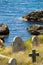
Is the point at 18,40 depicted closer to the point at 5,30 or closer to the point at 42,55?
the point at 42,55

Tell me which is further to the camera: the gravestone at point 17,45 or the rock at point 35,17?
the rock at point 35,17

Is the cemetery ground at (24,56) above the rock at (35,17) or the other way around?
above

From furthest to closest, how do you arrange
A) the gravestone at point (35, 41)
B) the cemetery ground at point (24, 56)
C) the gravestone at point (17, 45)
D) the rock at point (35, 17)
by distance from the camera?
the rock at point (35, 17), the gravestone at point (35, 41), the gravestone at point (17, 45), the cemetery ground at point (24, 56)

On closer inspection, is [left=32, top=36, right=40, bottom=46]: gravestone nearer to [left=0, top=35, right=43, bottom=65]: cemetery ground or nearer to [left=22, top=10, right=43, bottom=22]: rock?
[left=0, top=35, right=43, bottom=65]: cemetery ground

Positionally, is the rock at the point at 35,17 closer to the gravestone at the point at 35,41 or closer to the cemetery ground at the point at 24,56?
the cemetery ground at the point at 24,56

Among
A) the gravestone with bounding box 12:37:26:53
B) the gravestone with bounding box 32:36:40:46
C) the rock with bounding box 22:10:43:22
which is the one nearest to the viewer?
the gravestone with bounding box 12:37:26:53

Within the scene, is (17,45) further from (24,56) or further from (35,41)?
(24,56)

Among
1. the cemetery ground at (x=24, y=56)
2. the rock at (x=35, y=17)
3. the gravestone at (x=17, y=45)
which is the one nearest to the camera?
the cemetery ground at (x=24, y=56)

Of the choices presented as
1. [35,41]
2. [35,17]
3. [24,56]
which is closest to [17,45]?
[35,41]

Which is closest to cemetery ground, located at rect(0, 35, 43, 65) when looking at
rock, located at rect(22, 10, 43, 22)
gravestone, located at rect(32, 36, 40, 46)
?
gravestone, located at rect(32, 36, 40, 46)

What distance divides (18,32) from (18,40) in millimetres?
38691

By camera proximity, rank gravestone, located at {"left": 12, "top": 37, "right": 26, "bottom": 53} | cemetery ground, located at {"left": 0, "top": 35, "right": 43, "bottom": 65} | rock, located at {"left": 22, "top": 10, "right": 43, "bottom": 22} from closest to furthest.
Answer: cemetery ground, located at {"left": 0, "top": 35, "right": 43, "bottom": 65} < gravestone, located at {"left": 12, "top": 37, "right": 26, "bottom": 53} < rock, located at {"left": 22, "top": 10, "right": 43, "bottom": 22}

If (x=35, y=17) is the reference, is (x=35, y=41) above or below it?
above

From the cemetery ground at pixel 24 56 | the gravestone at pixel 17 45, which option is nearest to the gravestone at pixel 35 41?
the cemetery ground at pixel 24 56
